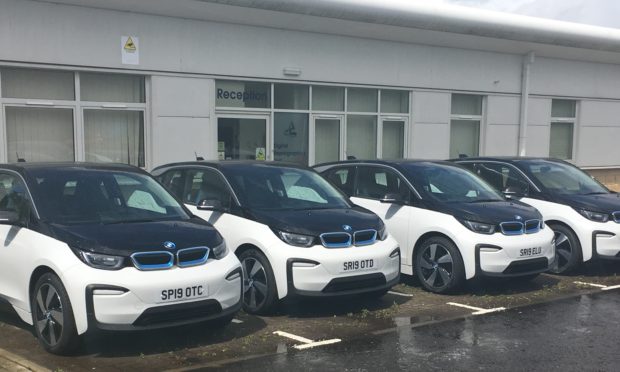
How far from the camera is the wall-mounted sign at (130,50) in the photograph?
12211 mm

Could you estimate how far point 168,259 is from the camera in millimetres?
5418

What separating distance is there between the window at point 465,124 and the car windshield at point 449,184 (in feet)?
27.5

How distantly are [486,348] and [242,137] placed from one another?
30.1ft

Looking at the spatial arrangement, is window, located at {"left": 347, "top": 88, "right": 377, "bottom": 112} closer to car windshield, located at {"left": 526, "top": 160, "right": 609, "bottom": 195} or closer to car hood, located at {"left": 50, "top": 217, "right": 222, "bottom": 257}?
car windshield, located at {"left": 526, "top": 160, "right": 609, "bottom": 195}

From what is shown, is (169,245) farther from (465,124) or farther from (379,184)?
(465,124)

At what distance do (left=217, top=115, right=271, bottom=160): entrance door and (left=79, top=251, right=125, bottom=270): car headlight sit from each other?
851 cm

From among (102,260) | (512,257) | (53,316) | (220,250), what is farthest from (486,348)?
(53,316)

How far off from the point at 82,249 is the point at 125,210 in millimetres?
960

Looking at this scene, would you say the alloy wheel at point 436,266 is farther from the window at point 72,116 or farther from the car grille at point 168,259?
the window at point 72,116

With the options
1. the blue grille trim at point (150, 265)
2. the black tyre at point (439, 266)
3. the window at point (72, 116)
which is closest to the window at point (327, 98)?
the window at point (72, 116)

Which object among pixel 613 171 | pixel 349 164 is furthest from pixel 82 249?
pixel 613 171

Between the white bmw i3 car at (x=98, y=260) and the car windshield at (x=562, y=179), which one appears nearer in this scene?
the white bmw i3 car at (x=98, y=260)

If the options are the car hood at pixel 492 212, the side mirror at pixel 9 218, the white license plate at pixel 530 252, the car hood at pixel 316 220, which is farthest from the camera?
the car hood at pixel 492 212

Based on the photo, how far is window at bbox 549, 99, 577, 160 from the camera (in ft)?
63.4
